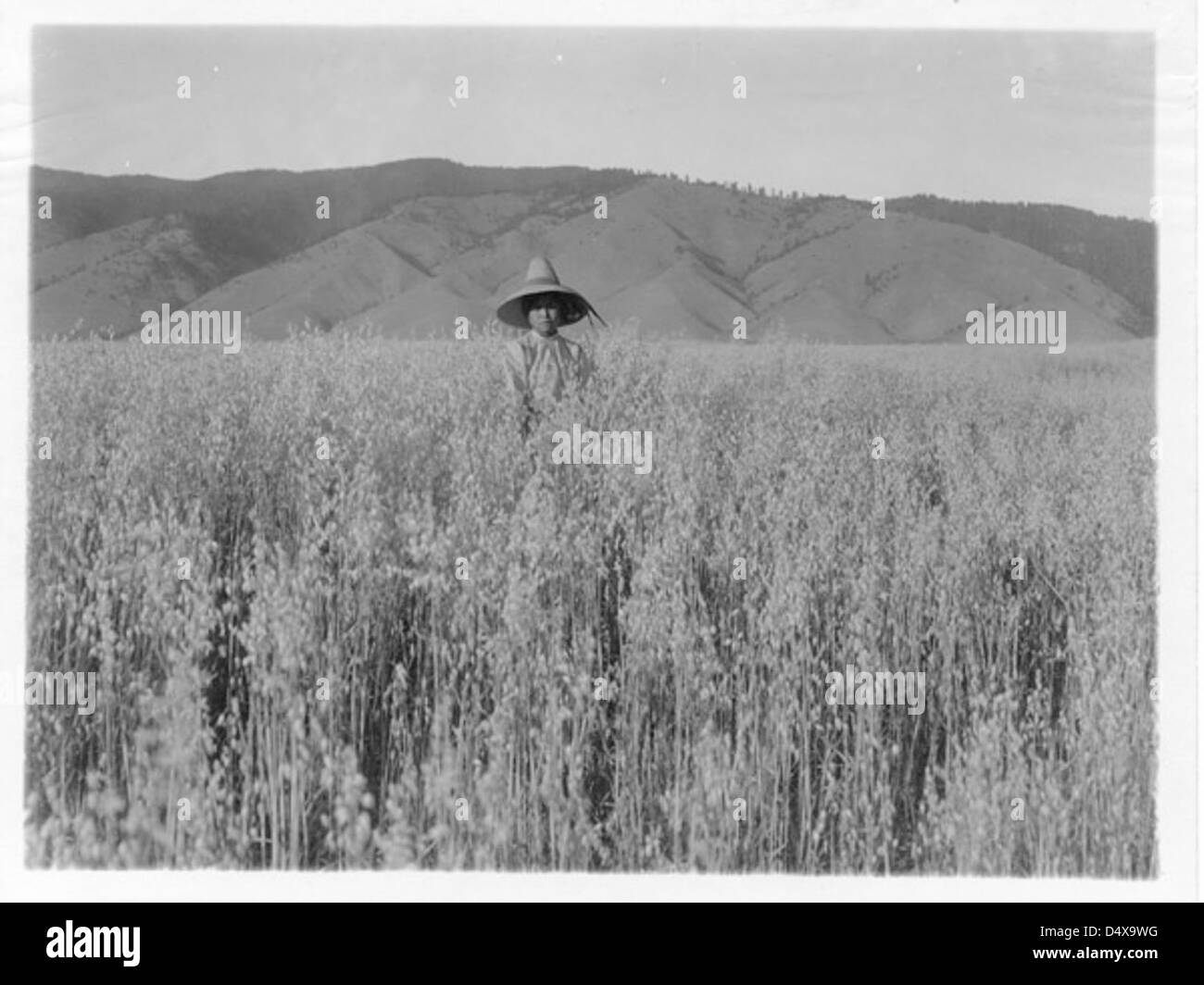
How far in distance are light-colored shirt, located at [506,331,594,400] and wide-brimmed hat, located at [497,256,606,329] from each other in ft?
0.46

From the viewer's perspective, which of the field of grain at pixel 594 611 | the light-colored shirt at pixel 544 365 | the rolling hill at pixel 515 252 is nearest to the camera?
the field of grain at pixel 594 611

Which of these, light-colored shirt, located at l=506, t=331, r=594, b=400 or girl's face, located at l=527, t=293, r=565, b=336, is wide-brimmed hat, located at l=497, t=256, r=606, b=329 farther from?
light-colored shirt, located at l=506, t=331, r=594, b=400

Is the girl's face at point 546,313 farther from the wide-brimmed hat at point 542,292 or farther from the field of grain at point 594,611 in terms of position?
the field of grain at point 594,611

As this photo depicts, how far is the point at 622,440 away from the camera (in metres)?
3.94

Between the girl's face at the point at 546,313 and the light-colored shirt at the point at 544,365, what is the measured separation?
0.03m

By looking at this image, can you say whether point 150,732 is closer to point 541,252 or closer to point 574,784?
point 574,784

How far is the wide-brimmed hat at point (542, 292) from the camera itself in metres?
4.07

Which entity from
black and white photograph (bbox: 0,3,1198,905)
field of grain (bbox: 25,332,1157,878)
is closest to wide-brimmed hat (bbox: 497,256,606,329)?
black and white photograph (bbox: 0,3,1198,905)

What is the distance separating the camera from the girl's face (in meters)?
4.11

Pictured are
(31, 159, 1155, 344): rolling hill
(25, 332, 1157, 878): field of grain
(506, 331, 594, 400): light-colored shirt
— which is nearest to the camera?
(25, 332, 1157, 878): field of grain

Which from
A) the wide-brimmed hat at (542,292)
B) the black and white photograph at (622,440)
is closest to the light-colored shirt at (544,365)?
the black and white photograph at (622,440)

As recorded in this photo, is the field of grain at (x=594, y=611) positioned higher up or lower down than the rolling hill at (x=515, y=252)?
Answer: lower down
